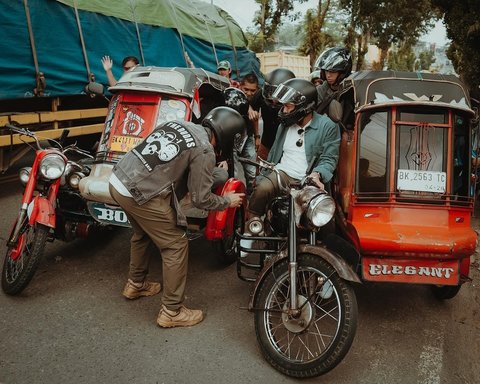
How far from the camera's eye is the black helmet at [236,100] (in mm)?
5305

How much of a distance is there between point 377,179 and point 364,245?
71cm

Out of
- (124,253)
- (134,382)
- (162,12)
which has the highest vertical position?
(162,12)

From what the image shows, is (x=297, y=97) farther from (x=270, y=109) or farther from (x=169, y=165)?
(x=270, y=109)

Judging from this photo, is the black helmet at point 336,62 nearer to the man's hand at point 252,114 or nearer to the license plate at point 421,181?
the man's hand at point 252,114

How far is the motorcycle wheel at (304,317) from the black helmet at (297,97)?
1.41m

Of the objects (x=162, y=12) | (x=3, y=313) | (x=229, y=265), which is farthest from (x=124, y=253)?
Answer: (x=162, y=12)

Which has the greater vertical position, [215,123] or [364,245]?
[215,123]

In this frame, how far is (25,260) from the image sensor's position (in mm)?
3650

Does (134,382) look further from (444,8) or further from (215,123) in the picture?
(444,8)

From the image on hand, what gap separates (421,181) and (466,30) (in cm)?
645

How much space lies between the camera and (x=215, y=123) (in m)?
3.40

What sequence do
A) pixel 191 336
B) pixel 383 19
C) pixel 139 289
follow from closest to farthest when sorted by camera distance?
pixel 191 336 → pixel 139 289 → pixel 383 19

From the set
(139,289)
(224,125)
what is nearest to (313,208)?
(224,125)

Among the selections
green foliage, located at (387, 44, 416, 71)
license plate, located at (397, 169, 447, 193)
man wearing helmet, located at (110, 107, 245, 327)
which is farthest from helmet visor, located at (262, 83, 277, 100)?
green foliage, located at (387, 44, 416, 71)
